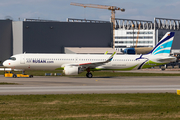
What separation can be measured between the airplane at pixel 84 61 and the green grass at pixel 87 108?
81.5 ft

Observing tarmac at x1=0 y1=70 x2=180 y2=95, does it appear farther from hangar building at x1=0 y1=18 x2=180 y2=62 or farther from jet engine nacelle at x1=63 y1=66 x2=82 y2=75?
hangar building at x1=0 y1=18 x2=180 y2=62

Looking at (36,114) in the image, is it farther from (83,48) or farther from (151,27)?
(151,27)

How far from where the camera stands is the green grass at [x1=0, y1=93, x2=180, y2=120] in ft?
46.9

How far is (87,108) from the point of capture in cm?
1666

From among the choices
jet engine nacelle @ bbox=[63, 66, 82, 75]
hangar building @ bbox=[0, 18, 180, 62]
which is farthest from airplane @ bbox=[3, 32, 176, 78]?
hangar building @ bbox=[0, 18, 180, 62]

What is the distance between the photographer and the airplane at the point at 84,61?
4525 centimetres

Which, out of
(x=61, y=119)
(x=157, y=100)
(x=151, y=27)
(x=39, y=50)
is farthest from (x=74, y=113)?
(x=151, y=27)

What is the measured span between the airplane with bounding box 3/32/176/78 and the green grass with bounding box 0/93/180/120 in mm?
24844

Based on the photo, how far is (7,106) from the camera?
1717cm

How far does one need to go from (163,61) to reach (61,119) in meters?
39.1

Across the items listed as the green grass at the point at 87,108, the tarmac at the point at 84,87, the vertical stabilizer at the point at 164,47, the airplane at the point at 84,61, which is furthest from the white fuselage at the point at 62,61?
the green grass at the point at 87,108

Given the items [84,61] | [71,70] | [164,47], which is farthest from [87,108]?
[164,47]

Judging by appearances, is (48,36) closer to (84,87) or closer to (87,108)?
(84,87)

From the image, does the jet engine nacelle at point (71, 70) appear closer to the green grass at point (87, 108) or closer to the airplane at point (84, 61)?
the airplane at point (84, 61)
